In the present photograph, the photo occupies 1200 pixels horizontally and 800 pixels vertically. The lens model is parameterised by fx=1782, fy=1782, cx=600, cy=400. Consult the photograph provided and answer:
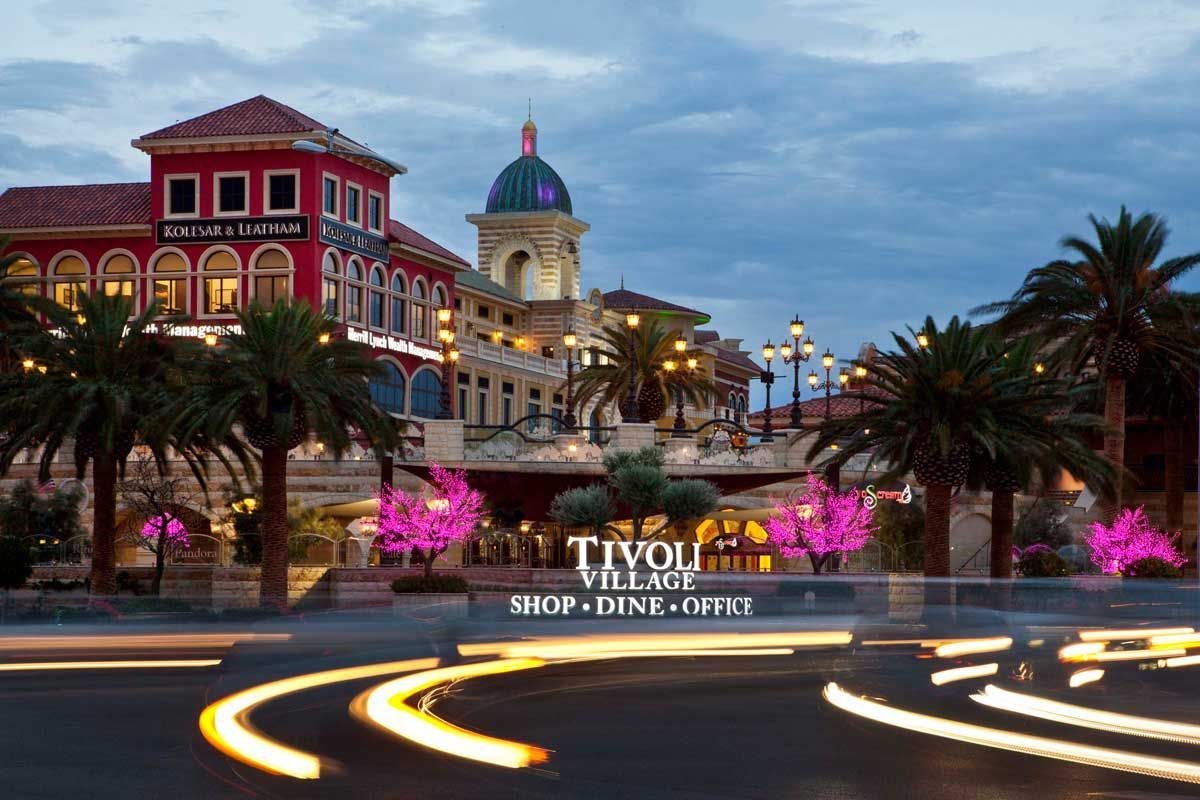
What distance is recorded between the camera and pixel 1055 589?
41281mm

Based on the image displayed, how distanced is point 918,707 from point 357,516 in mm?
50002

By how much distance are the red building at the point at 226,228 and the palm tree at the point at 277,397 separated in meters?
32.7

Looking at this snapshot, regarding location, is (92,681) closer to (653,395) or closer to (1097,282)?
(1097,282)

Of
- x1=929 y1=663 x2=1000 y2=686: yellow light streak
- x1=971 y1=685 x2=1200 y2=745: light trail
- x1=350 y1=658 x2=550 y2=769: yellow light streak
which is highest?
x1=350 y1=658 x2=550 y2=769: yellow light streak

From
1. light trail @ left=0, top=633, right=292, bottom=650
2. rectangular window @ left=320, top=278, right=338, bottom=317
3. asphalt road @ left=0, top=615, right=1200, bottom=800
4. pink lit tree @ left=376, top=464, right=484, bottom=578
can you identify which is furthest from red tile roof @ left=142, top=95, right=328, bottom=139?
asphalt road @ left=0, top=615, right=1200, bottom=800

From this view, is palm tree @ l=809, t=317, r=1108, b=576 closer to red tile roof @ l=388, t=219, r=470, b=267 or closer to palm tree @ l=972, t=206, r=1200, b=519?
palm tree @ l=972, t=206, r=1200, b=519

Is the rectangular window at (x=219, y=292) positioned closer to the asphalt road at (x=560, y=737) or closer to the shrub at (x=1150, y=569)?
the shrub at (x=1150, y=569)

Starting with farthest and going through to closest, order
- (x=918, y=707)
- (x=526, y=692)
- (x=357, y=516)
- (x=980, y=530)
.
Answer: (x=980, y=530)
(x=357, y=516)
(x=526, y=692)
(x=918, y=707)

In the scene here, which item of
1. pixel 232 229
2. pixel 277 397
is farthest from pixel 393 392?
pixel 277 397

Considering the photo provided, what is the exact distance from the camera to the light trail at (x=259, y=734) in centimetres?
1275

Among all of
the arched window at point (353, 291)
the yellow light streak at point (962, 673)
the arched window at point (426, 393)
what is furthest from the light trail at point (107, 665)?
the arched window at point (426, 393)

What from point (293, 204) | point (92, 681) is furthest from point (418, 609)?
point (293, 204)

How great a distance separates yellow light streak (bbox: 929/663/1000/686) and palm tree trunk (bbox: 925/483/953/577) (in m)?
21.4

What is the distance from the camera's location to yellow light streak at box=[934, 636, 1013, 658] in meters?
27.8
